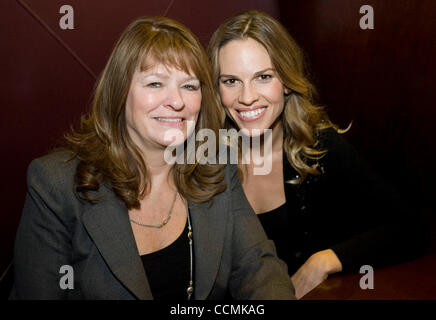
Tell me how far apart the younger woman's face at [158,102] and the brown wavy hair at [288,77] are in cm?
48

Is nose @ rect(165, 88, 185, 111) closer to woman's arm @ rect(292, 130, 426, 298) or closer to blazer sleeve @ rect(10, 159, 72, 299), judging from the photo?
blazer sleeve @ rect(10, 159, 72, 299)

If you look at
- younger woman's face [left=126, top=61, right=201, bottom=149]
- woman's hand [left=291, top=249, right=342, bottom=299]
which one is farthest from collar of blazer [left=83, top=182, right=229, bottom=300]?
woman's hand [left=291, top=249, right=342, bottom=299]

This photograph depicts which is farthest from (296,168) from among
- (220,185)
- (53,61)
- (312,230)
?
(53,61)

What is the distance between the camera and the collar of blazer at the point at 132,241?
133 centimetres

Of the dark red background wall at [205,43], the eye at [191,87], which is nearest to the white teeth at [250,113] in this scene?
the eye at [191,87]

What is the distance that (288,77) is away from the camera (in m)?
1.96

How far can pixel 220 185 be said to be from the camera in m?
1.68

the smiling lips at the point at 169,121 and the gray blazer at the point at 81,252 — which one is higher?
the smiling lips at the point at 169,121

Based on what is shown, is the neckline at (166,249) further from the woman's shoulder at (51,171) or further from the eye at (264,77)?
the eye at (264,77)

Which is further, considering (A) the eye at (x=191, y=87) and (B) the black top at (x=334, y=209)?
(B) the black top at (x=334, y=209)

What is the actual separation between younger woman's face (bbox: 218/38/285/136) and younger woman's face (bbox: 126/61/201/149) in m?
0.39

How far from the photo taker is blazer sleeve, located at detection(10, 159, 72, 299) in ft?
4.33

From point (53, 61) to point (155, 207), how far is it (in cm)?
103
